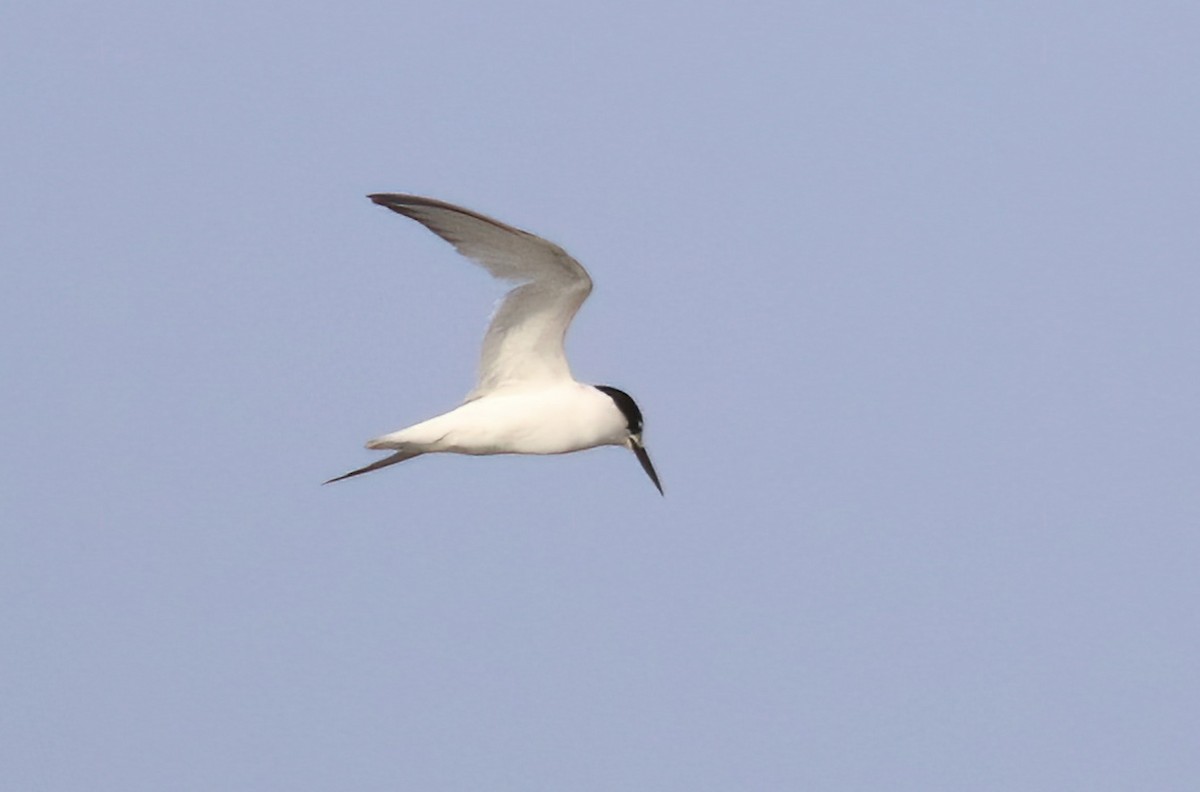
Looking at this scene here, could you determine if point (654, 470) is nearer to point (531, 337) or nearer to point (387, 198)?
point (531, 337)

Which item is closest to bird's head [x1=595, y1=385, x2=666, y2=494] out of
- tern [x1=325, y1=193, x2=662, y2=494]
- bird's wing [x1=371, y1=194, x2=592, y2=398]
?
tern [x1=325, y1=193, x2=662, y2=494]

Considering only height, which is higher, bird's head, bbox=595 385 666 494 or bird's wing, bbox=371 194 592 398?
bird's wing, bbox=371 194 592 398

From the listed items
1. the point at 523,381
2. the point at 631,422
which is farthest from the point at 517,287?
the point at 631,422

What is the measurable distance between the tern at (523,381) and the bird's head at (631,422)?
12 mm

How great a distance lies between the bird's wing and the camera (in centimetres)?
1238

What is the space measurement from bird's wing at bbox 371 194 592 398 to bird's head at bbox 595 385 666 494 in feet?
1.32

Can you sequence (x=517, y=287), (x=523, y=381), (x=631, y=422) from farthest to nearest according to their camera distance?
(x=631, y=422) < (x=523, y=381) < (x=517, y=287)

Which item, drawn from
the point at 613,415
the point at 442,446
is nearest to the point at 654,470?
the point at 613,415

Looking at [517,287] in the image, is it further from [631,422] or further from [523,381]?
[631,422]

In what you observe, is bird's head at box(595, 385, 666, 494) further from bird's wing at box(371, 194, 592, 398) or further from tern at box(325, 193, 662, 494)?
bird's wing at box(371, 194, 592, 398)

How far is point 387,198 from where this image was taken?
1220 cm

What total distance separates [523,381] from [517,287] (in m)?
0.74

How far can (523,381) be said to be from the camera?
1366cm

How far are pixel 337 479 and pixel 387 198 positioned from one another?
2.36m
